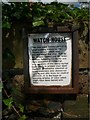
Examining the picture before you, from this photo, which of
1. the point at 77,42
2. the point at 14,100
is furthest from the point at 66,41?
the point at 14,100

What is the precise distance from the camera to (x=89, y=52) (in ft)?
9.96

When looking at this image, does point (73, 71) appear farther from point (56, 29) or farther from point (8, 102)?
point (8, 102)

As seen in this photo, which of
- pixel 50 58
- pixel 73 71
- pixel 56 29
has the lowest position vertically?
pixel 73 71

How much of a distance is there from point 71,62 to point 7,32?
629 mm

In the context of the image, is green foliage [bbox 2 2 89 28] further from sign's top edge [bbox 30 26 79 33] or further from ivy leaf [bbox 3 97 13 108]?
ivy leaf [bbox 3 97 13 108]

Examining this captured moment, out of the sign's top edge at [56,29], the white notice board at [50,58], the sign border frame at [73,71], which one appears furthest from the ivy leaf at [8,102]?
the sign's top edge at [56,29]

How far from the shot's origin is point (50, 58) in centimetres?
300

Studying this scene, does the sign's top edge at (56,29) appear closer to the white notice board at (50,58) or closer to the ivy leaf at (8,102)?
the white notice board at (50,58)

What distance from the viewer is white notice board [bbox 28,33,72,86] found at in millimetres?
2977

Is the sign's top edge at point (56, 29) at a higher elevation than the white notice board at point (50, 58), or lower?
higher

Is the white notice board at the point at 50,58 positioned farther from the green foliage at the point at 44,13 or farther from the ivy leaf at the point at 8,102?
the ivy leaf at the point at 8,102

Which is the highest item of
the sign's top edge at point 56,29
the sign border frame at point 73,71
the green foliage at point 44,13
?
the green foliage at point 44,13

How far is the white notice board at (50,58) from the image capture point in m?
2.98

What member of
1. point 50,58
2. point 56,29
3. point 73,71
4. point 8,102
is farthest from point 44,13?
point 8,102
